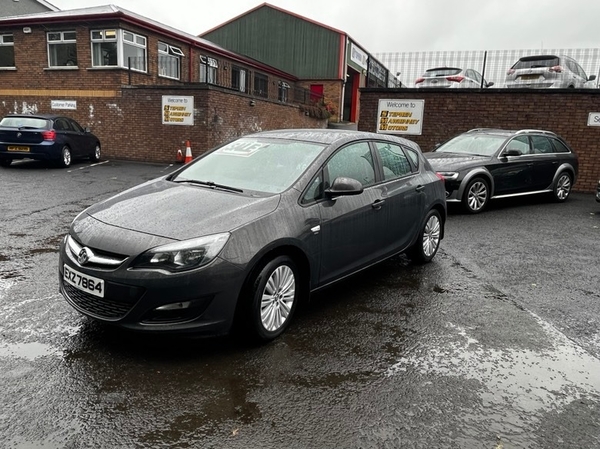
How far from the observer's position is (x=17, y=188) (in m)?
10.7

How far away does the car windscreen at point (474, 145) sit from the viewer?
10.1 meters

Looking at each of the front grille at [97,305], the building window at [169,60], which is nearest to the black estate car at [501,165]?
the front grille at [97,305]

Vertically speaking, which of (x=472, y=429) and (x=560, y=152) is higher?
(x=560, y=152)

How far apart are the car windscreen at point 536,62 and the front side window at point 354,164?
43.3ft

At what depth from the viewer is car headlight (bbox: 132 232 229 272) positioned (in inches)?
128

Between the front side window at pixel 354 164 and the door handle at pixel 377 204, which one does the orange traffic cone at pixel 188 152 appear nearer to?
the front side window at pixel 354 164

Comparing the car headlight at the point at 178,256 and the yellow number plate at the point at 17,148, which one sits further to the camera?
the yellow number plate at the point at 17,148

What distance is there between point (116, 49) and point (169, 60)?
3.56 m

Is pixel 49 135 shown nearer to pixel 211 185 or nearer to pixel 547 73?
pixel 211 185

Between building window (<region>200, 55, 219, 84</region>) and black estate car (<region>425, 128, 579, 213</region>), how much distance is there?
54.5ft

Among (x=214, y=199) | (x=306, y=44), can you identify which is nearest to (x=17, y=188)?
(x=214, y=199)

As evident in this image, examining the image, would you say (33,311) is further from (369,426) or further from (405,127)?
(405,127)

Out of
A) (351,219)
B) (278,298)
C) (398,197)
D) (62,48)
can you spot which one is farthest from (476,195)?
(62,48)

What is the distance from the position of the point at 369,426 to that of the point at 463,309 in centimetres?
221
